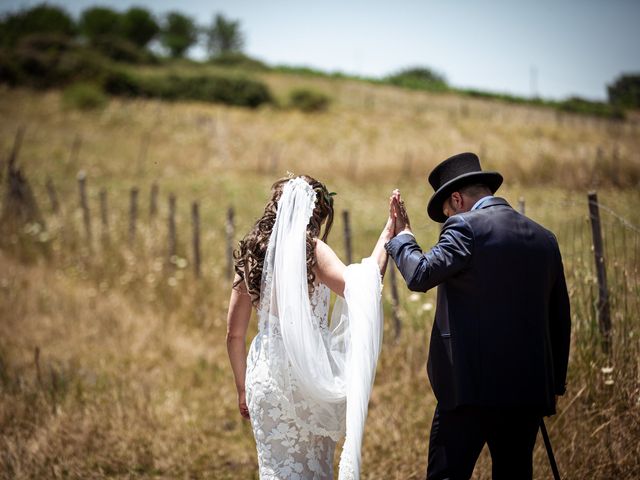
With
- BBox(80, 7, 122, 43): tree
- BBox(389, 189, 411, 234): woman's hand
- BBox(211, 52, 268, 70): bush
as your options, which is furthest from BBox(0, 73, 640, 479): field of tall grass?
BBox(80, 7, 122, 43): tree

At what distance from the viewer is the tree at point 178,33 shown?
78500 mm

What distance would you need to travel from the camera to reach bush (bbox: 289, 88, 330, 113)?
35.6 meters

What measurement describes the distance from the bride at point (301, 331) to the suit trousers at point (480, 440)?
0.45 metres

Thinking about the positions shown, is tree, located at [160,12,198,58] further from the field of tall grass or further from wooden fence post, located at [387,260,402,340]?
wooden fence post, located at [387,260,402,340]

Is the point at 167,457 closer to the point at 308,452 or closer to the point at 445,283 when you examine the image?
the point at 308,452

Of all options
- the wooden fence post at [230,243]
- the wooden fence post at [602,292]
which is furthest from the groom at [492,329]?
the wooden fence post at [230,243]

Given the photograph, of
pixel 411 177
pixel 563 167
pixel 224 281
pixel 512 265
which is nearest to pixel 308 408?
pixel 512 265

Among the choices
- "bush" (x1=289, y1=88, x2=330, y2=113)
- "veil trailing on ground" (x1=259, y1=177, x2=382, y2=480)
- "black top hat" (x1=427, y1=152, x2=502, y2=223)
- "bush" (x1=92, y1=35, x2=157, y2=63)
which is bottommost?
"veil trailing on ground" (x1=259, y1=177, x2=382, y2=480)

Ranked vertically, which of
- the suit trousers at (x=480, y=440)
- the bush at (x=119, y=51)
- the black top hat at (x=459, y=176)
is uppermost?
the bush at (x=119, y=51)

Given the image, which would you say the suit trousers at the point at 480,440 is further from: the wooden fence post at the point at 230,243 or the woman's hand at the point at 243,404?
the wooden fence post at the point at 230,243

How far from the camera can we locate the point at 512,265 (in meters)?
2.58

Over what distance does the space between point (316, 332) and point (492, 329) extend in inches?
37.6

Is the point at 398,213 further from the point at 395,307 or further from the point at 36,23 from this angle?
the point at 36,23

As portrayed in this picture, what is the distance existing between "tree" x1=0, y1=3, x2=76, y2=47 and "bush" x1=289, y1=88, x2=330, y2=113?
23322 mm
